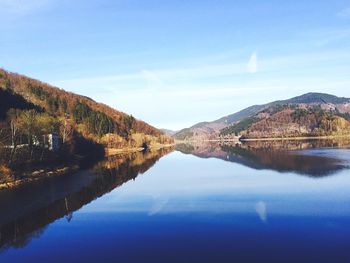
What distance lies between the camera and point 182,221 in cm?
3045

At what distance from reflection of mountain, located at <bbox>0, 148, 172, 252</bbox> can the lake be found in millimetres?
82

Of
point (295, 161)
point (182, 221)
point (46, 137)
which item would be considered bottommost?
point (182, 221)

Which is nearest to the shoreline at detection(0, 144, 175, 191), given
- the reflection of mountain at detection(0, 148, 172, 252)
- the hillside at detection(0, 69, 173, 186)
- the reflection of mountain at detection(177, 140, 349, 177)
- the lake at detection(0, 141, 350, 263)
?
the hillside at detection(0, 69, 173, 186)

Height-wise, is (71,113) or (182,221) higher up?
(71,113)

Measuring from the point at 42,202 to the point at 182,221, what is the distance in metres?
16.5

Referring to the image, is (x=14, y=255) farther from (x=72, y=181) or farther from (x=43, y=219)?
(x=72, y=181)

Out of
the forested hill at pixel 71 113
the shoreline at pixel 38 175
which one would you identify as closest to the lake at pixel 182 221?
the shoreline at pixel 38 175

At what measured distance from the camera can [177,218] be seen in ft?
103

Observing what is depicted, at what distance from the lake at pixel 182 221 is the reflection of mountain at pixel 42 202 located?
0.27 feet

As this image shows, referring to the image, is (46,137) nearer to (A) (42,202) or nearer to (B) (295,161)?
(A) (42,202)

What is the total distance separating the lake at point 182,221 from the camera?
75.3ft

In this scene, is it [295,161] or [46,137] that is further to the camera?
[295,161]

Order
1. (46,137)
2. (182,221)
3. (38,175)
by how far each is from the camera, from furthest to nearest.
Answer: (46,137) → (38,175) → (182,221)

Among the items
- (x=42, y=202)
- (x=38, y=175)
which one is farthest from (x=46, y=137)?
(x=42, y=202)
